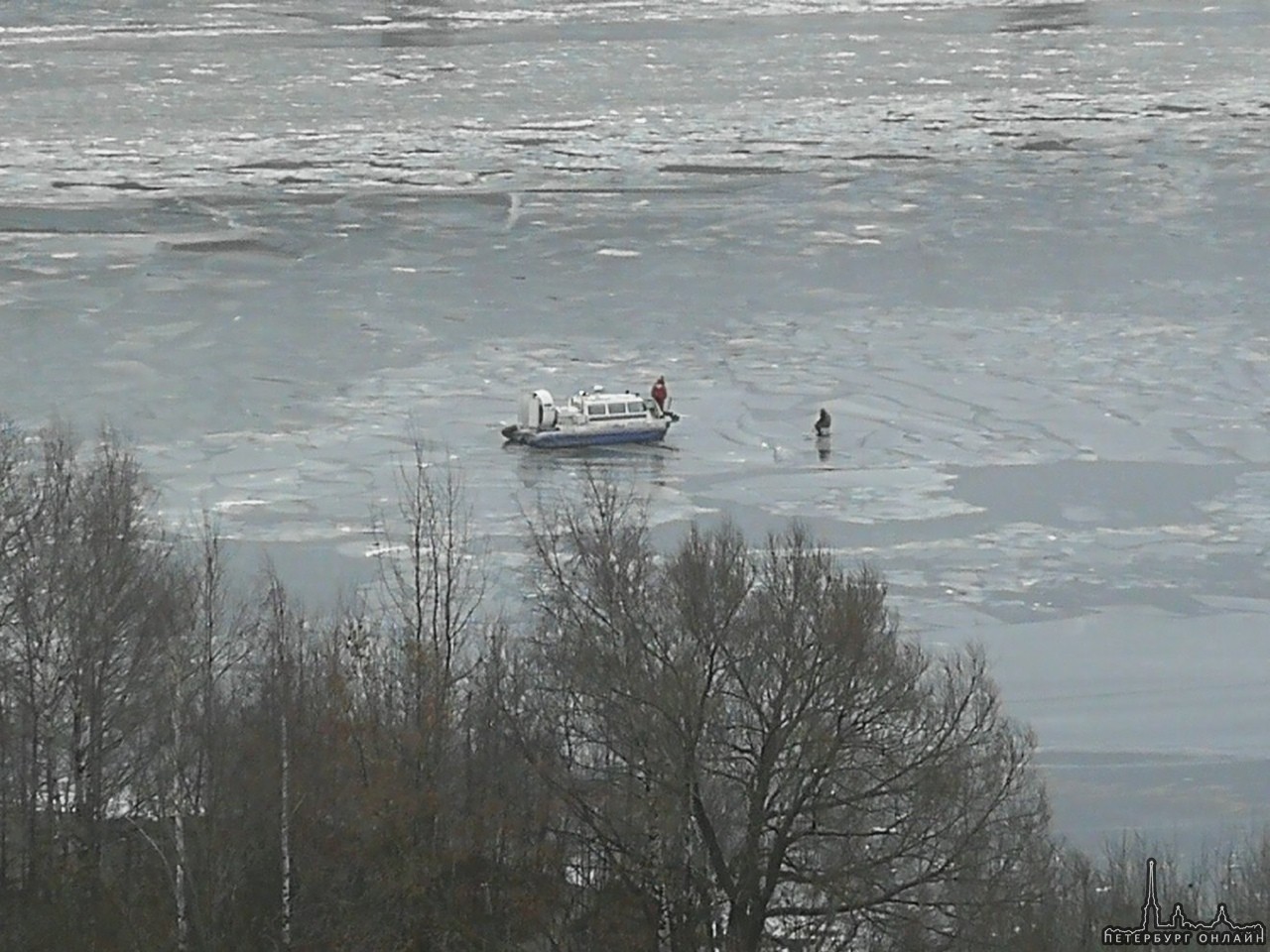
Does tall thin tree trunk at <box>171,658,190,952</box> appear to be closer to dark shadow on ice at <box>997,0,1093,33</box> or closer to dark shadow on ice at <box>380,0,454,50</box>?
dark shadow on ice at <box>380,0,454,50</box>

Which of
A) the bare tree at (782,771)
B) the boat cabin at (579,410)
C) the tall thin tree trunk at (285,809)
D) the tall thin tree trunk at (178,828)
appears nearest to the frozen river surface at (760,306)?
the boat cabin at (579,410)

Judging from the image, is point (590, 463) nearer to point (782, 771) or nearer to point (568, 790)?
point (568, 790)

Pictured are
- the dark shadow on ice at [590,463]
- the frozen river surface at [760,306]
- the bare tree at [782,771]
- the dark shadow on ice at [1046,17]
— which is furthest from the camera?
the dark shadow on ice at [1046,17]

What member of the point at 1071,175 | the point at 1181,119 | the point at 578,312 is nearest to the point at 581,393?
the point at 578,312

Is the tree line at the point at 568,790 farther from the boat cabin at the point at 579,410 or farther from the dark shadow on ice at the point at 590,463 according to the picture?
the boat cabin at the point at 579,410

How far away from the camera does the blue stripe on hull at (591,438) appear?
18.5 metres

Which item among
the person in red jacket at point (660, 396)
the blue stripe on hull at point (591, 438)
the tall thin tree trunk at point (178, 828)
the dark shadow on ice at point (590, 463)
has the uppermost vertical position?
the person in red jacket at point (660, 396)

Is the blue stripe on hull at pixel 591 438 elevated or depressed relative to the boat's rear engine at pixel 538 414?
depressed

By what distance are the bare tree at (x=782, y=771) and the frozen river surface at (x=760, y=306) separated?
1.95m

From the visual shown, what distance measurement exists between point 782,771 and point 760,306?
14263 mm

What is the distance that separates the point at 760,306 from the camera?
2344 cm

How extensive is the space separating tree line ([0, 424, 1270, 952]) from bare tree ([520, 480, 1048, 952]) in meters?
0.01

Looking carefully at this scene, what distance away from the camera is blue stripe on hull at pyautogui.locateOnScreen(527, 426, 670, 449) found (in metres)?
18.5

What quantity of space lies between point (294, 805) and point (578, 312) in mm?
13737
